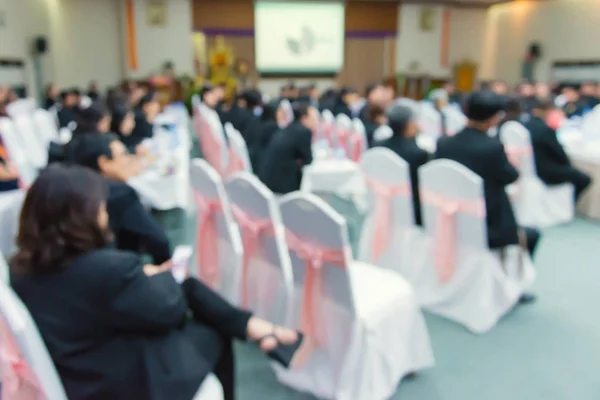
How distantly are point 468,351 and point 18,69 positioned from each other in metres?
10.7

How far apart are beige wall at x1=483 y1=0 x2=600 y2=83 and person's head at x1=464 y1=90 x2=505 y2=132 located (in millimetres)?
11859

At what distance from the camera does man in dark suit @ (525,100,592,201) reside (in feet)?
15.6

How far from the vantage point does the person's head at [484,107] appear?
9.68 ft

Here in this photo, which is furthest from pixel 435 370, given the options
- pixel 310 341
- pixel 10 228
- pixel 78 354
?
pixel 10 228

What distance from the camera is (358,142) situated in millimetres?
5445

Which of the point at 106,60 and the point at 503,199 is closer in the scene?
the point at 503,199

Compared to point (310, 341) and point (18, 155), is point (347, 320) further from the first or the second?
point (18, 155)

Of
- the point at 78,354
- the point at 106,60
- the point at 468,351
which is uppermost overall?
the point at 106,60

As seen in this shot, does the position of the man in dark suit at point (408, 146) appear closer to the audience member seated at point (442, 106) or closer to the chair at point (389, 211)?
the chair at point (389, 211)

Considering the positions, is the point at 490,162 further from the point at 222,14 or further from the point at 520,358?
the point at 222,14

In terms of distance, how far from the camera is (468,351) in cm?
280

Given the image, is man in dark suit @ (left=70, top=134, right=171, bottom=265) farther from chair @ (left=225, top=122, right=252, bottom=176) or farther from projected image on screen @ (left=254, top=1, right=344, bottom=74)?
projected image on screen @ (left=254, top=1, right=344, bottom=74)

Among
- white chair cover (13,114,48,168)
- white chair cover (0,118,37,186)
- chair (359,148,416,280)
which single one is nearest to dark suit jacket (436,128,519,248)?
chair (359,148,416,280)

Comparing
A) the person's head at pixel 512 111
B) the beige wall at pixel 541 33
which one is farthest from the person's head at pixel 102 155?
the beige wall at pixel 541 33
